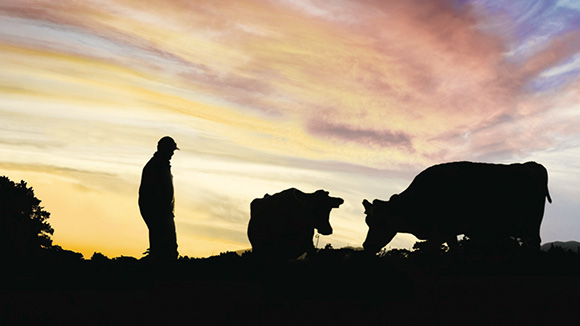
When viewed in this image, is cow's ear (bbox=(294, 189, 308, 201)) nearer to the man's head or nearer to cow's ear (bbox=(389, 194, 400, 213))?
the man's head

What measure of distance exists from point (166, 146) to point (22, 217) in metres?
22.0

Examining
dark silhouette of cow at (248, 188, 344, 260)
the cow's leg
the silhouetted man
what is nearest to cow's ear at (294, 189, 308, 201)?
dark silhouette of cow at (248, 188, 344, 260)

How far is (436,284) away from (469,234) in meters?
7.05

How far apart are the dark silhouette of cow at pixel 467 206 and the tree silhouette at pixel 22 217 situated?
19.2m

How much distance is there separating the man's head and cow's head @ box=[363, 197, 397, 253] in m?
7.75

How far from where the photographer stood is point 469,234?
18.1 meters

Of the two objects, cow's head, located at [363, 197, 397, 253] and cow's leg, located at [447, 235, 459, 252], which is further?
cow's head, located at [363, 197, 397, 253]

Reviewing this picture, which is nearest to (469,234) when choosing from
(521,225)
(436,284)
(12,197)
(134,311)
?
(521,225)

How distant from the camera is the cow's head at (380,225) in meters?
18.7

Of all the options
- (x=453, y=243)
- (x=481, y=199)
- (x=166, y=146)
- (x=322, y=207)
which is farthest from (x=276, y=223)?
(x=481, y=199)

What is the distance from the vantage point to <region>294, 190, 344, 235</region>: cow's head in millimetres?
13391

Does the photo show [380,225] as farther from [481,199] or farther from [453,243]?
[481,199]

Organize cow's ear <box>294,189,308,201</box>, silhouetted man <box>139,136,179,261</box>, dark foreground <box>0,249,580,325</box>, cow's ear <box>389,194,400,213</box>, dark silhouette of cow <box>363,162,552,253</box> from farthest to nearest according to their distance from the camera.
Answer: cow's ear <box>389,194,400,213</box>, dark silhouette of cow <box>363,162,552,253</box>, silhouetted man <box>139,136,179,261</box>, cow's ear <box>294,189,308,201</box>, dark foreground <box>0,249,580,325</box>

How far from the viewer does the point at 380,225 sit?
1875 cm
